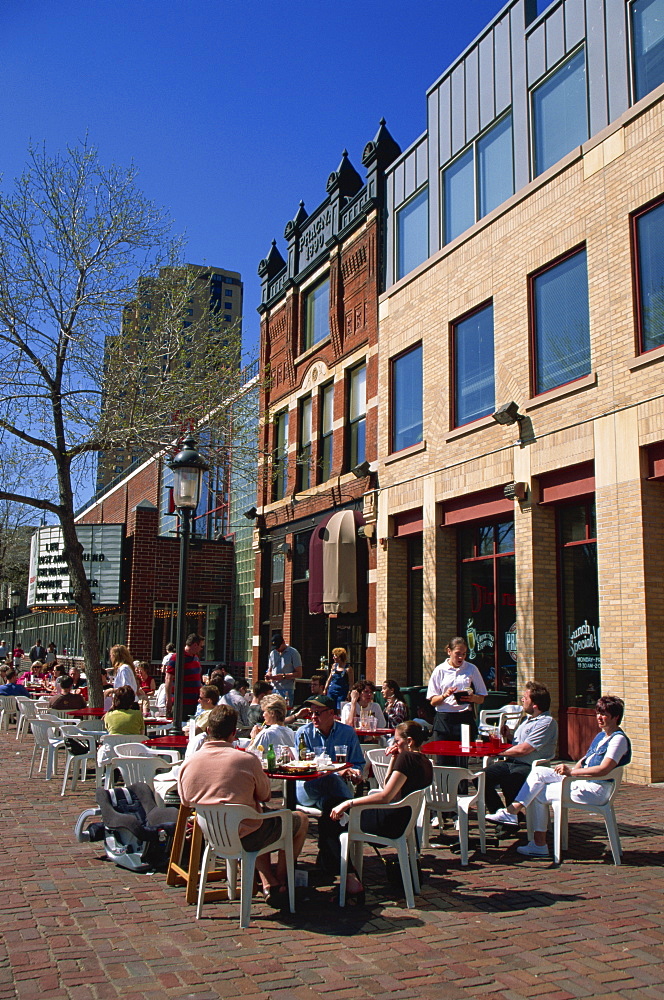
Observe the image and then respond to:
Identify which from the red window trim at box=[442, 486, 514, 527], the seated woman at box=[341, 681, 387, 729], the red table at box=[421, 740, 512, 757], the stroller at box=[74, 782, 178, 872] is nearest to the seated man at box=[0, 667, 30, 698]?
the red window trim at box=[442, 486, 514, 527]

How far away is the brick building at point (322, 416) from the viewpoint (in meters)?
18.1

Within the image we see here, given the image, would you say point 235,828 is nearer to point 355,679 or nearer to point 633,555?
point 633,555

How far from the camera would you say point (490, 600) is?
14406mm

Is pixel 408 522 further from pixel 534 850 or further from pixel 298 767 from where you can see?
pixel 298 767

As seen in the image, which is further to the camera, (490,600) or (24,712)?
(24,712)

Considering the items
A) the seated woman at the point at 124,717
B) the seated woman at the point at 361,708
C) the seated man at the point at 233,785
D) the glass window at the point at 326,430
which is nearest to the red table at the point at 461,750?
the seated man at the point at 233,785

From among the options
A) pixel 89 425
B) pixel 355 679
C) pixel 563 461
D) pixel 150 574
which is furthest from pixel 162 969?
pixel 150 574

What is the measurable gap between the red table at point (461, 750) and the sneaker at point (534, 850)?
782mm

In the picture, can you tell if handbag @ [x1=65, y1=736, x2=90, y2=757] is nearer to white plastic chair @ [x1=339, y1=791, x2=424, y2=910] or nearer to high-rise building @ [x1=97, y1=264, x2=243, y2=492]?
high-rise building @ [x1=97, y1=264, x2=243, y2=492]

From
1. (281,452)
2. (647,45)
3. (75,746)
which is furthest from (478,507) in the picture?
(281,452)

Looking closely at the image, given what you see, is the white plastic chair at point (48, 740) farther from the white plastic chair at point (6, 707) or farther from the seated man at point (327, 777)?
the white plastic chair at point (6, 707)

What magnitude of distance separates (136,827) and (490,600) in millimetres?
8530

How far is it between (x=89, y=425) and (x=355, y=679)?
7.79m

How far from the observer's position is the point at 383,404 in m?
17.8
